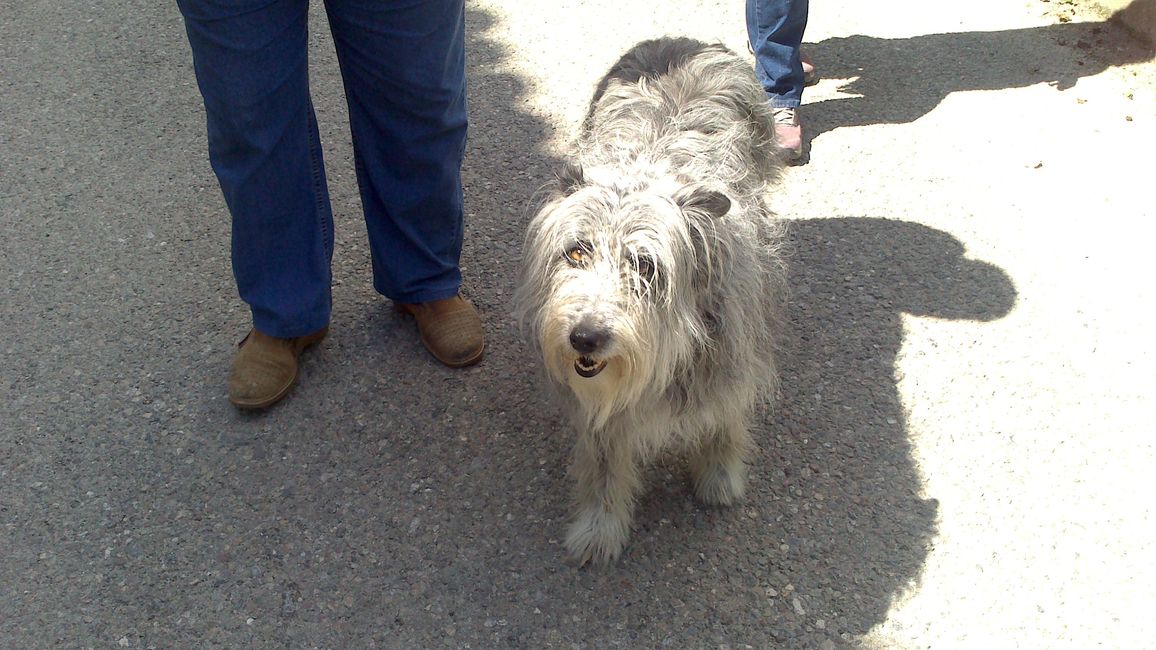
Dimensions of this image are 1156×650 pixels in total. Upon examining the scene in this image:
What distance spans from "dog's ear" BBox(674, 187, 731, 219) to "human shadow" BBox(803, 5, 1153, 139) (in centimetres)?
253

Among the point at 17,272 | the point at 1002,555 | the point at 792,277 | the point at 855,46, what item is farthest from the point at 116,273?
the point at 855,46

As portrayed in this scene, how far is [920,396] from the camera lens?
3.40 metres

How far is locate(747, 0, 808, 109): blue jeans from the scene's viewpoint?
4562mm

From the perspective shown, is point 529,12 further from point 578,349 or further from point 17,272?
point 578,349

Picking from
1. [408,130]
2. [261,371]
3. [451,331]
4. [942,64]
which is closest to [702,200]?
[408,130]

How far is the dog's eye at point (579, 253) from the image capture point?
2.44 meters

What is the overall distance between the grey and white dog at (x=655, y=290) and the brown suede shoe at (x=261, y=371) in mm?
1145

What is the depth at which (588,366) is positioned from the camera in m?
2.43

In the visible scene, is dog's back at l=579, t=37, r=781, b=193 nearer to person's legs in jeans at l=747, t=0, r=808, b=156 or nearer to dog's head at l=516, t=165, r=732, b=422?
dog's head at l=516, t=165, r=732, b=422

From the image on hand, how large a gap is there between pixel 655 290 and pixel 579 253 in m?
0.22

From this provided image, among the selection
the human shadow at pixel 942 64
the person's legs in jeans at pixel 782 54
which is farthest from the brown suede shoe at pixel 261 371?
the human shadow at pixel 942 64

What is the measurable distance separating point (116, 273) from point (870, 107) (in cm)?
372

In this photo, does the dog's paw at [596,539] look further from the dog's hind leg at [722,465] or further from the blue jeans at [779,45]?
the blue jeans at [779,45]

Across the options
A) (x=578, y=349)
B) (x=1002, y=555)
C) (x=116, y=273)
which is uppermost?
(x=578, y=349)
